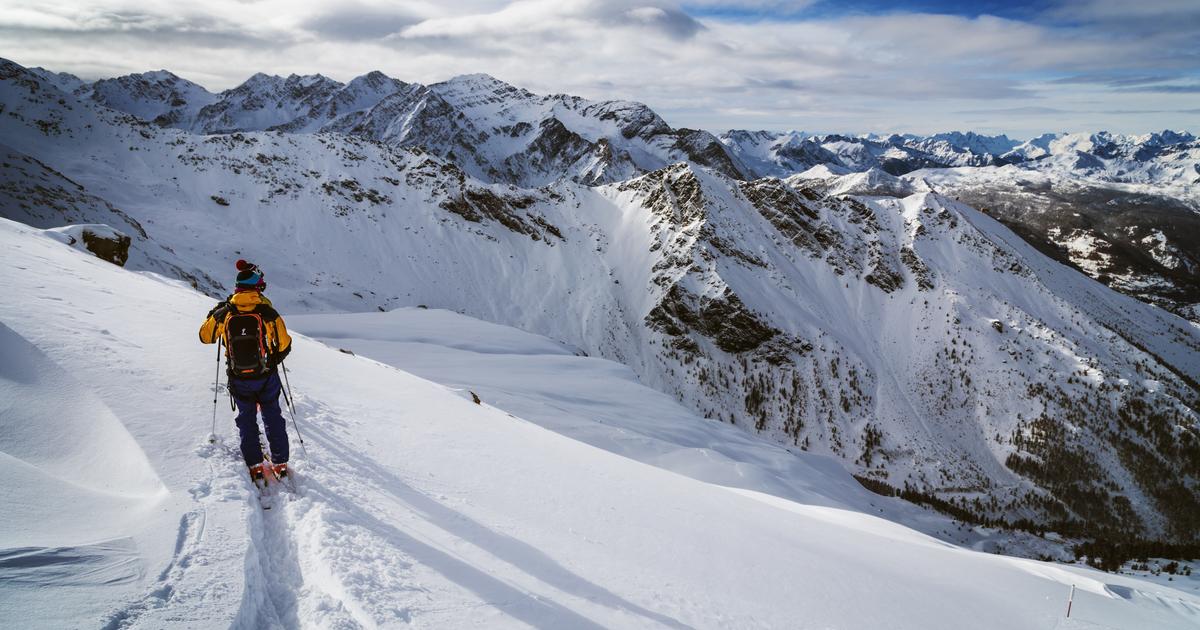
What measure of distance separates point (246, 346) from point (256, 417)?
0.96 metres

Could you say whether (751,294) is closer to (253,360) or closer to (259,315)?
Answer: (259,315)

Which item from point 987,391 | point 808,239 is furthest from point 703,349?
point 987,391

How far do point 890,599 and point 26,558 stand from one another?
929cm

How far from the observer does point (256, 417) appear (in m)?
6.55

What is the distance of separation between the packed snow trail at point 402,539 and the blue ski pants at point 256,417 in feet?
0.92

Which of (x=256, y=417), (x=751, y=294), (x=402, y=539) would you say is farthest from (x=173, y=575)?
(x=751, y=294)

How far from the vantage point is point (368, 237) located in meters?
77.3

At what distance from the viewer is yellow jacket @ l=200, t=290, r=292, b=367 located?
6.89 m

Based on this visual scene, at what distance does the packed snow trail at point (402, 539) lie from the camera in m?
4.03

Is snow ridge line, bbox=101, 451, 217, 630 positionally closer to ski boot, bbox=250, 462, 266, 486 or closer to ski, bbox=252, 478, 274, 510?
ski, bbox=252, 478, 274, 510

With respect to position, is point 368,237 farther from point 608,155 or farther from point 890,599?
point 608,155

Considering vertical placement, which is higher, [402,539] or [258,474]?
[258,474]

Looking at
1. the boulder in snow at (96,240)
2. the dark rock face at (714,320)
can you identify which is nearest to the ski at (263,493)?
the boulder in snow at (96,240)

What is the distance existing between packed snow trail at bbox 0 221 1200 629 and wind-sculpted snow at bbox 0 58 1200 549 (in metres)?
51.6
